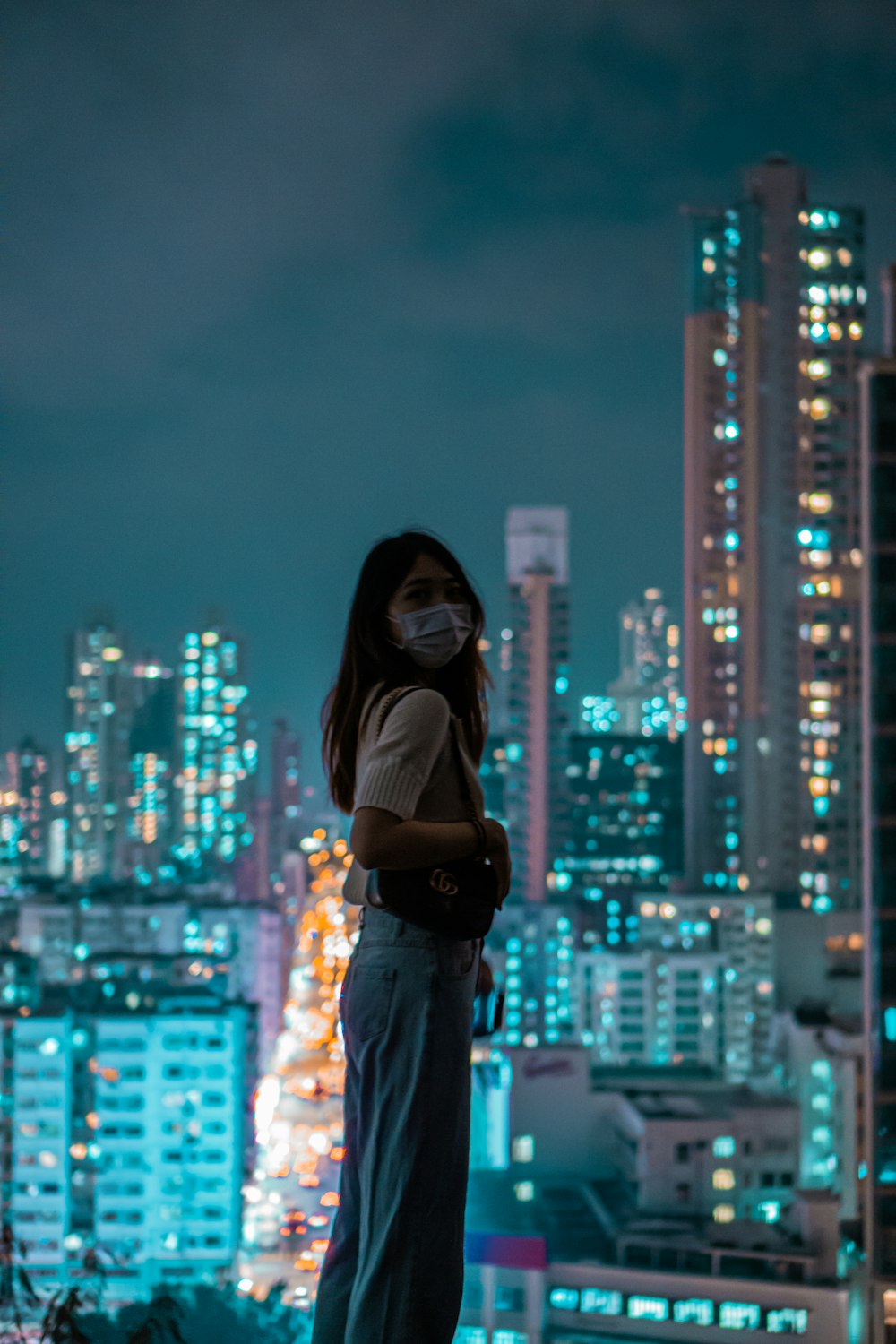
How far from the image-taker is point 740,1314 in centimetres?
462

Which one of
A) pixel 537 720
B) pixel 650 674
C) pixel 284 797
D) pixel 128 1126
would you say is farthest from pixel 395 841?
pixel 650 674

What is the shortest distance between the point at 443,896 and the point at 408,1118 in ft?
0.53

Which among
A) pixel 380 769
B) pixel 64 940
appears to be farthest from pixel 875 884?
pixel 64 940

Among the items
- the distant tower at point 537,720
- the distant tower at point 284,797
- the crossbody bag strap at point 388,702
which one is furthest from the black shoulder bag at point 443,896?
the distant tower at point 284,797

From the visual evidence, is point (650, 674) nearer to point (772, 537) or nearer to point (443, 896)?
point (772, 537)

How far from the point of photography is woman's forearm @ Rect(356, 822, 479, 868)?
987mm

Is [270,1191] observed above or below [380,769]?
below

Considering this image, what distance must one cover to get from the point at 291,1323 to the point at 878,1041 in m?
3.50

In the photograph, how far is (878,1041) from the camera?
5008 mm

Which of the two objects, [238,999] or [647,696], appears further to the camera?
[647,696]

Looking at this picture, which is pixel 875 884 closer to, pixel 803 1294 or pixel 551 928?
pixel 803 1294

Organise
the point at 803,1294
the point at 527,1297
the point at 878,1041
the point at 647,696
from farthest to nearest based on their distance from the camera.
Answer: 1. the point at 647,696
2. the point at 878,1041
3. the point at 803,1294
4. the point at 527,1297

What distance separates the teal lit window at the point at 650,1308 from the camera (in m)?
4.60

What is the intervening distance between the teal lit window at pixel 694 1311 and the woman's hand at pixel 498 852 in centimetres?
411
